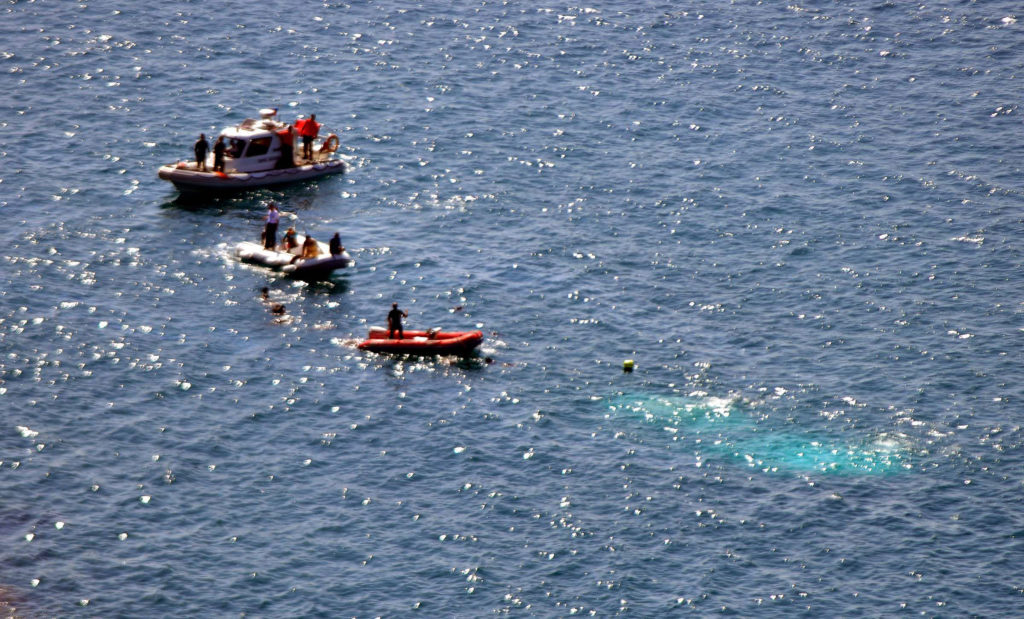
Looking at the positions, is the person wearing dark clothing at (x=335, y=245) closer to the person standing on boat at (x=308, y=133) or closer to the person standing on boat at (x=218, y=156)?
the person standing on boat at (x=218, y=156)

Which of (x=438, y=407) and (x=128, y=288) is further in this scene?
(x=128, y=288)

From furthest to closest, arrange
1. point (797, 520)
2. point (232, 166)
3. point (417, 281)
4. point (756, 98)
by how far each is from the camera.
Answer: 1. point (756, 98)
2. point (232, 166)
3. point (417, 281)
4. point (797, 520)

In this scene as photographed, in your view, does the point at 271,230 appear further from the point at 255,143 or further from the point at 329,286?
the point at 255,143

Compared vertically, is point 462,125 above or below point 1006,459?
above

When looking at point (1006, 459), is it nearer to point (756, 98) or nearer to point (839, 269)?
point (839, 269)

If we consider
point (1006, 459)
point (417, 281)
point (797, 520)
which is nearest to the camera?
point (797, 520)

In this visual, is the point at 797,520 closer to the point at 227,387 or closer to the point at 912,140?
the point at 227,387

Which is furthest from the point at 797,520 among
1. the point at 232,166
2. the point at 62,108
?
the point at 62,108

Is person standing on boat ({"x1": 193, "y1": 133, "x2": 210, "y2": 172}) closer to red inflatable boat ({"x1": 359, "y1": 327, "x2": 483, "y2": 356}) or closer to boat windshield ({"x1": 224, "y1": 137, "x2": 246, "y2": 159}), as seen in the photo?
boat windshield ({"x1": 224, "y1": 137, "x2": 246, "y2": 159})
